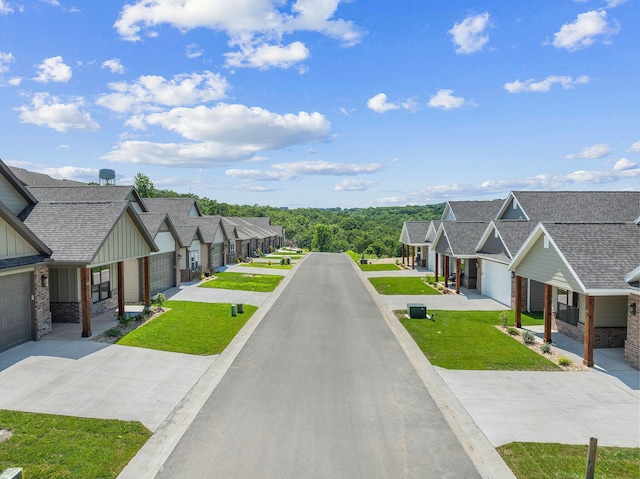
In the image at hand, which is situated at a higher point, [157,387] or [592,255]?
[592,255]

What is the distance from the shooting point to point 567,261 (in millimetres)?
14805

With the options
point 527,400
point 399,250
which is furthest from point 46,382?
point 399,250

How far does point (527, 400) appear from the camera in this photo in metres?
11.4

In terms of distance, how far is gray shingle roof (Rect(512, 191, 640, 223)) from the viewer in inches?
1123

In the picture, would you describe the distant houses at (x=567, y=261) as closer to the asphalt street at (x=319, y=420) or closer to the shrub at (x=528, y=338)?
the shrub at (x=528, y=338)

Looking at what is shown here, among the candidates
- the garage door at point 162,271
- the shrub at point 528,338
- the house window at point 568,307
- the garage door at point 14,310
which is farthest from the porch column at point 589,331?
the garage door at point 162,271

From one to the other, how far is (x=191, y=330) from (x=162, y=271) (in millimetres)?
12075

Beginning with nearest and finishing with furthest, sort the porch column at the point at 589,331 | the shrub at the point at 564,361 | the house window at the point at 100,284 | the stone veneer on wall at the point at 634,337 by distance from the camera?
the stone veneer on wall at the point at 634,337 < the porch column at the point at 589,331 < the shrub at the point at 564,361 < the house window at the point at 100,284

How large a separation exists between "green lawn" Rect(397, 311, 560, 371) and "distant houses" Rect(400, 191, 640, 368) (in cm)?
178

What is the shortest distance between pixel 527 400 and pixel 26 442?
12.2 m

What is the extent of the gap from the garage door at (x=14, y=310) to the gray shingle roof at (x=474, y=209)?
35785 millimetres

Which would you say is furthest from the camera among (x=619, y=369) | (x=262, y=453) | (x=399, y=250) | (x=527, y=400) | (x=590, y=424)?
(x=399, y=250)

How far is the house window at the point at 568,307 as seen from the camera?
17.9 meters

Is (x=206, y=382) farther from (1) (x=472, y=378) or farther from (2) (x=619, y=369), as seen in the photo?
(2) (x=619, y=369)
